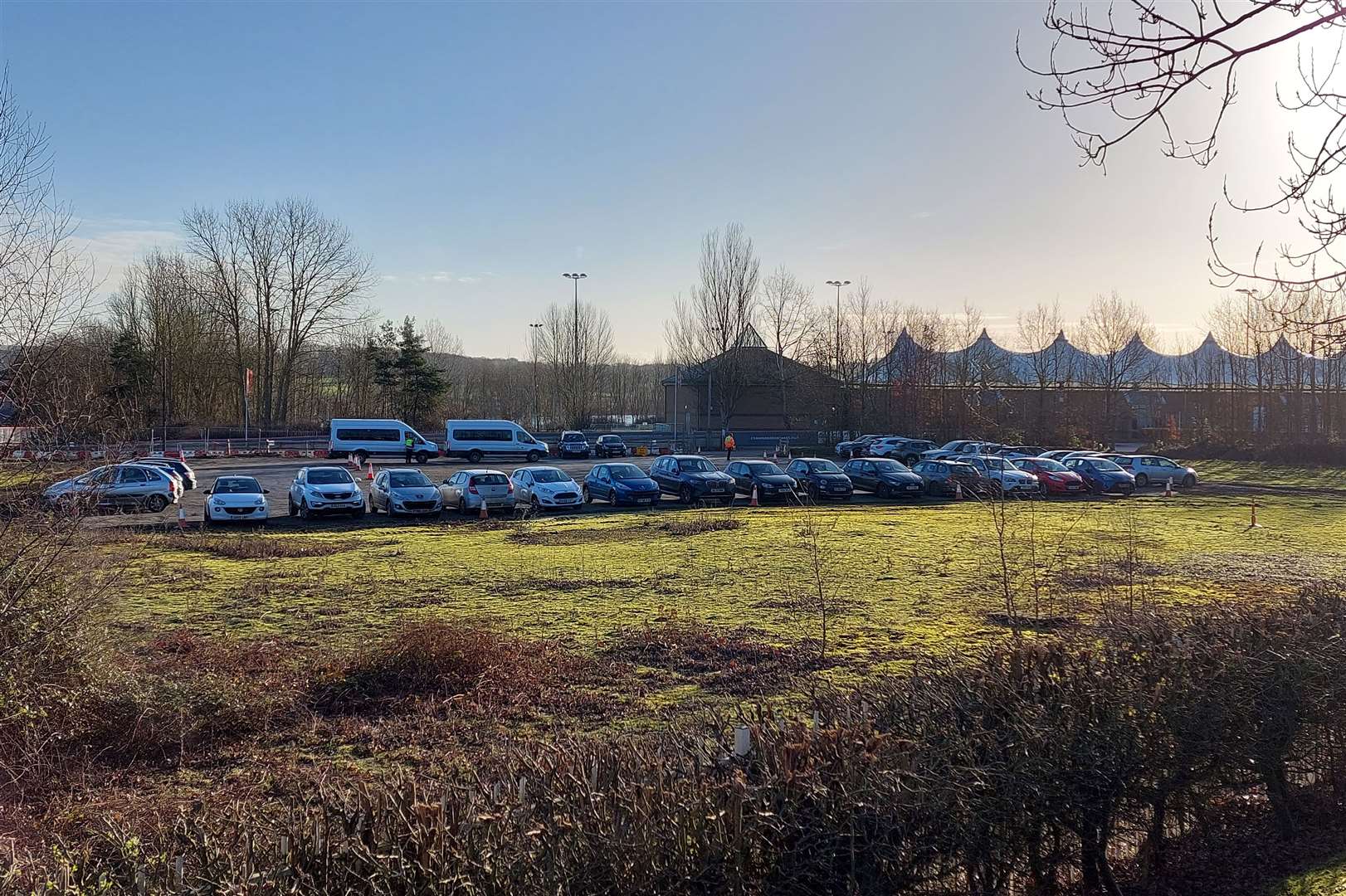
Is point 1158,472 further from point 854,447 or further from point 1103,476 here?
point 854,447

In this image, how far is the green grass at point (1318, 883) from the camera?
4.36 meters

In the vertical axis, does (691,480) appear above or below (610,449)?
below

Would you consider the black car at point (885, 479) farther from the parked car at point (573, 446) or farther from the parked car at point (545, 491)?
the parked car at point (573, 446)

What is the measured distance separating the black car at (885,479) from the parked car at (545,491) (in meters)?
11.0

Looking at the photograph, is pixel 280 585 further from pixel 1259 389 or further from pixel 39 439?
pixel 1259 389

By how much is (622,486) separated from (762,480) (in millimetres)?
5000

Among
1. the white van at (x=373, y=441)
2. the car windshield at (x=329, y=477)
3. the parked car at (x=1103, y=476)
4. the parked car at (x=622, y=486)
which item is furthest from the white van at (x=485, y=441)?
the parked car at (x=1103, y=476)

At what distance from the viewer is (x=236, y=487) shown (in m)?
24.4

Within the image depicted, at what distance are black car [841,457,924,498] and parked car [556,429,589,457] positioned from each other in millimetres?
24609

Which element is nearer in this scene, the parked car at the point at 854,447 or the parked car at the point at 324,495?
the parked car at the point at 324,495

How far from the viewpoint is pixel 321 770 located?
21.2 feet

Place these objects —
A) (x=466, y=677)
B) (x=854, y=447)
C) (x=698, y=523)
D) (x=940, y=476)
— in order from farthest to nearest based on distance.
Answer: (x=854, y=447) → (x=940, y=476) → (x=698, y=523) → (x=466, y=677)

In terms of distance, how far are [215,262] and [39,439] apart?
66.2 metres

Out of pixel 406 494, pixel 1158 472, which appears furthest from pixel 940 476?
pixel 406 494
